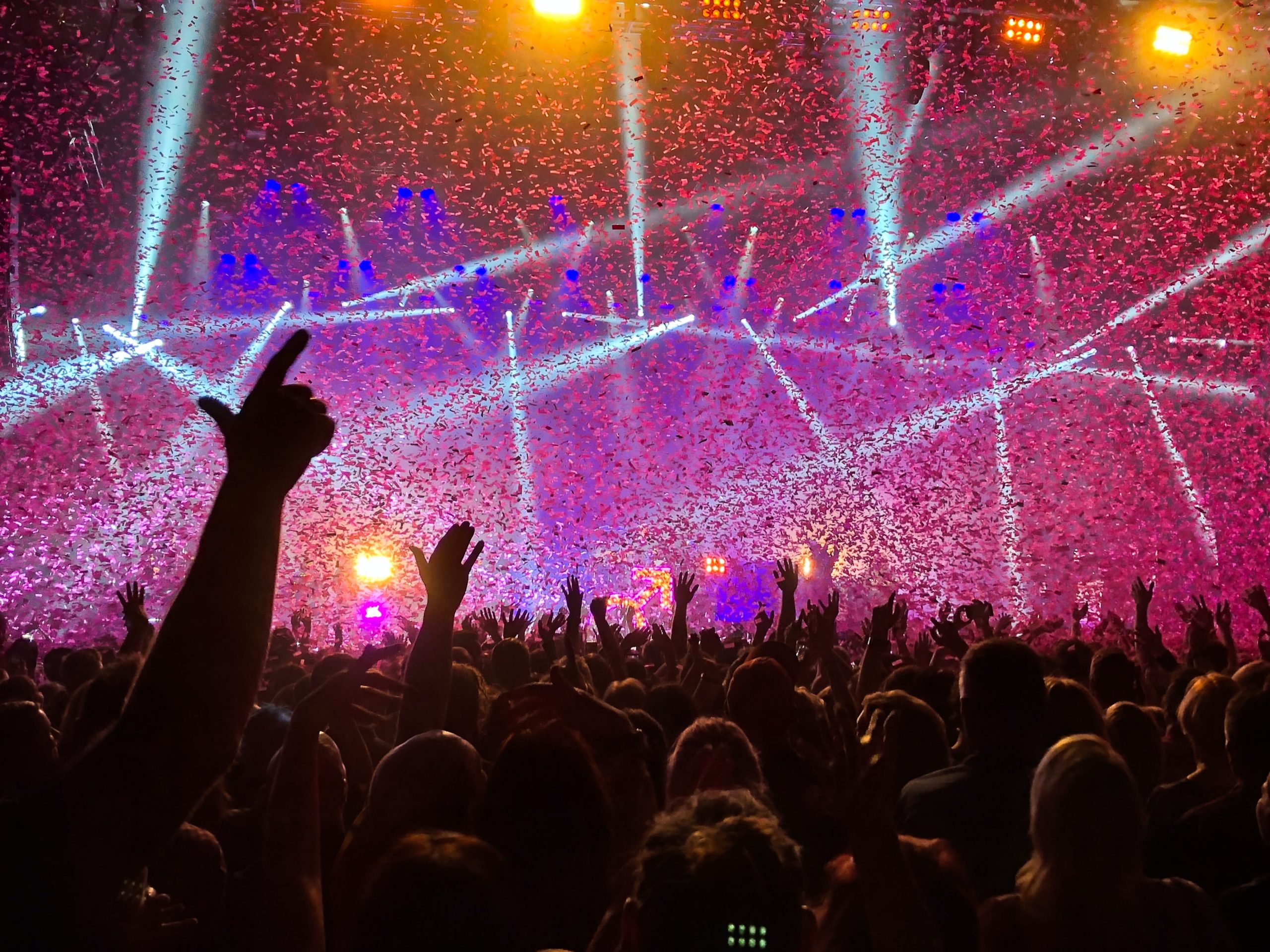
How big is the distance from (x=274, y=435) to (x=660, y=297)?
21266mm

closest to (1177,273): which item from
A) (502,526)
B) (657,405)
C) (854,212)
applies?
(854,212)

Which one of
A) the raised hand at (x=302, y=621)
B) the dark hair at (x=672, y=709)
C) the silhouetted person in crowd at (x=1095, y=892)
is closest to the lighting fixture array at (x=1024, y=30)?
the raised hand at (x=302, y=621)

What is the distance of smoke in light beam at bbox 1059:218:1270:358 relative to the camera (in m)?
19.6

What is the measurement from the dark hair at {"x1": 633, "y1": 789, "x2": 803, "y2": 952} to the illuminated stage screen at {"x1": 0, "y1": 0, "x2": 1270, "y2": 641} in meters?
10.9

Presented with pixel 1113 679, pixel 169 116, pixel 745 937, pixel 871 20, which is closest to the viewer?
pixel 745 937

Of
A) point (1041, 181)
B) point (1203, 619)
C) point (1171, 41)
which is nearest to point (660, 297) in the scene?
point (1041, 181)

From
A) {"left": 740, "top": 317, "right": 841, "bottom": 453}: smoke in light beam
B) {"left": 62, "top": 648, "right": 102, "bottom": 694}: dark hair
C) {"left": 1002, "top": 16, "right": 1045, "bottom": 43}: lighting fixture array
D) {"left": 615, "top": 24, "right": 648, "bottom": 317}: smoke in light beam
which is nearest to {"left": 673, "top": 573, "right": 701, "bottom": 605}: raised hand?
{"left": 62, "top": 648, "right": 102, "bottom": 694}: dark hair

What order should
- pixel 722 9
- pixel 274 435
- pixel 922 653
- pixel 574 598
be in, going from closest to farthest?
pixel 274 435
pixel 574 598
pixel 922 653
pixel 722 9

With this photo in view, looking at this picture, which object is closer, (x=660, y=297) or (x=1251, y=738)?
(x=1251, y=738)

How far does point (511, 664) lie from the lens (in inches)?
200

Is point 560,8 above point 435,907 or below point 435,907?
above

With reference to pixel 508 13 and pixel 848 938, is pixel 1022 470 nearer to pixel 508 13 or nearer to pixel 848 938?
pixel 508 13

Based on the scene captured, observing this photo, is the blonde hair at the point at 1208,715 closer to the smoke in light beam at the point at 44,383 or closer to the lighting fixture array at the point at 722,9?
the lighting fixture array at the point at 722,9

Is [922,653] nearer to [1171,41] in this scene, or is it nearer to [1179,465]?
[1171,41]
